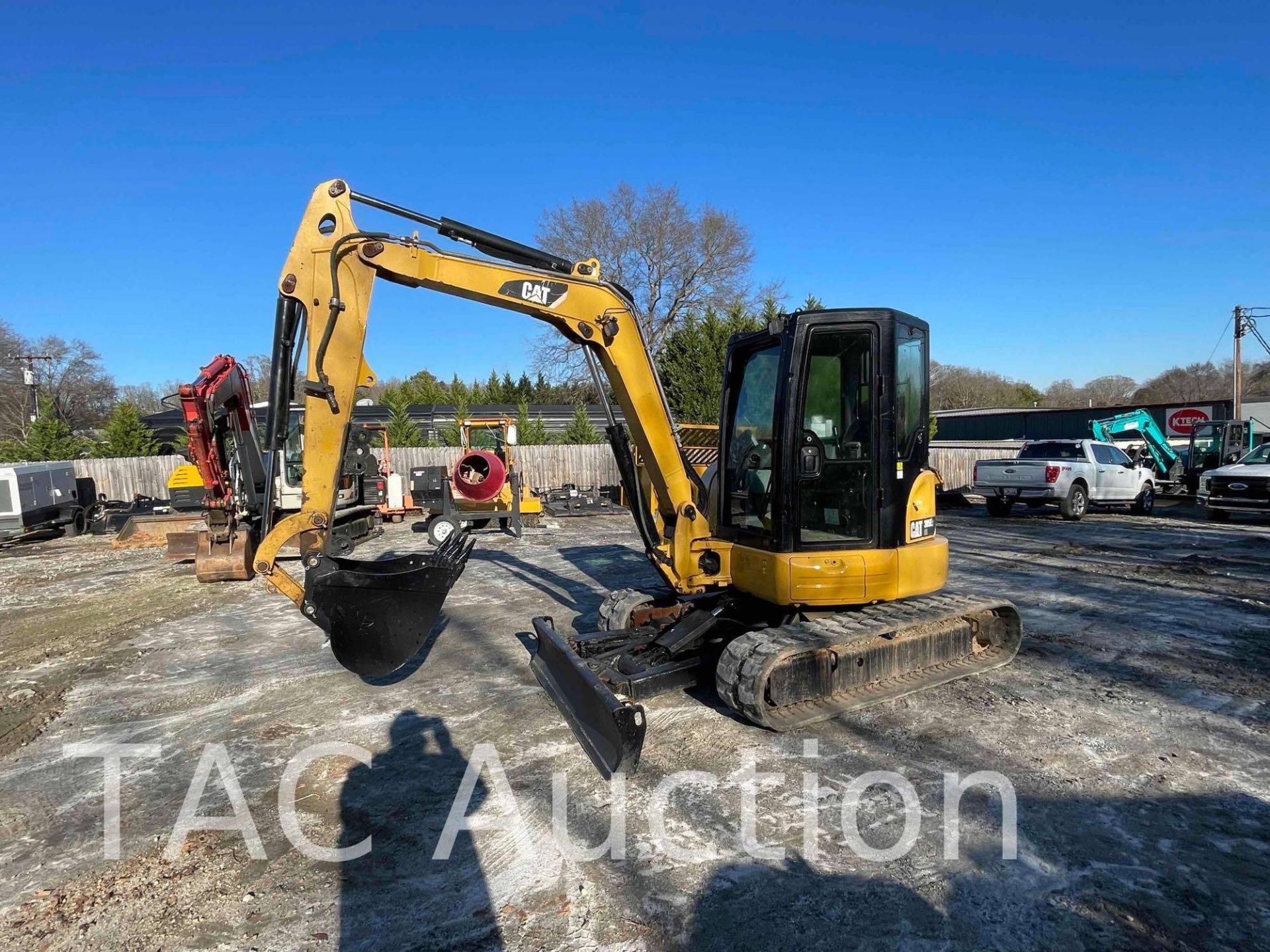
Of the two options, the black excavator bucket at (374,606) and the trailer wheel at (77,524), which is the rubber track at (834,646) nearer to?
the black excavator bucket at (374,606)

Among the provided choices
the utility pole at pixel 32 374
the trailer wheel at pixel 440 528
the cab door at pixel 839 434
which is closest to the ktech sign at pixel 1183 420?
the trailer wheel at pixel 440 528

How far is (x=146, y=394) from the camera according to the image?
6500 centimetres

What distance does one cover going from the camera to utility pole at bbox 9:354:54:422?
3956 cm

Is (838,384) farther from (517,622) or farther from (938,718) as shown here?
(517,622)

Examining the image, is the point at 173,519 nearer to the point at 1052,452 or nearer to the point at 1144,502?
the point at 1052,452

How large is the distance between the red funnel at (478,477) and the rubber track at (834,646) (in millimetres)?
10522

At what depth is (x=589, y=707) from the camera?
4.21 m

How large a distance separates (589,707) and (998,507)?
1526cm

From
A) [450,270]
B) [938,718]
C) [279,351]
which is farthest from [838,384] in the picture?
[279,351]

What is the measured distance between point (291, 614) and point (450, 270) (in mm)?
5424

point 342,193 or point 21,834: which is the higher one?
point 342,193

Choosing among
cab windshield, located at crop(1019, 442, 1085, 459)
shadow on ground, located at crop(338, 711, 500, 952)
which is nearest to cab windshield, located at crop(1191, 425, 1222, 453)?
cab windshield, located at crop(1019, 442, 1085, 459)

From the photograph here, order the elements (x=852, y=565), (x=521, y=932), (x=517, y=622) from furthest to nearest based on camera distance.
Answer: (x=517, y=622) < (x=852, y=565) < (x=521, y=932)

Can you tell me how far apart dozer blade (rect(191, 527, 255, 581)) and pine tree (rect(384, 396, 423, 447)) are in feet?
46.2
